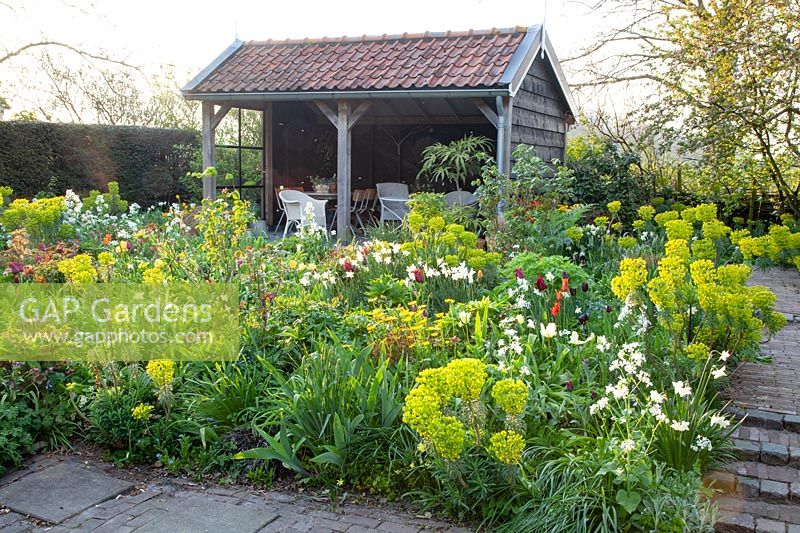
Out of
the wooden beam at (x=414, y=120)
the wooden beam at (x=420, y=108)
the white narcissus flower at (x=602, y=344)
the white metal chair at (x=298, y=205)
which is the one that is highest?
the wooden beam at (x=420, y=108)

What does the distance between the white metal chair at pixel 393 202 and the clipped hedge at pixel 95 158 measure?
5111 mm

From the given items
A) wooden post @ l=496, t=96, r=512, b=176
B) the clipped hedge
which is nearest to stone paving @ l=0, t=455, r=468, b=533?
wooden post @ l=496, t=96, r=512, b=176

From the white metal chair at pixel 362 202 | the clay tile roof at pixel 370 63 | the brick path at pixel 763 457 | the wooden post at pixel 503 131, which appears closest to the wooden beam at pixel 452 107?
the clay tile roof at pixel 370 63

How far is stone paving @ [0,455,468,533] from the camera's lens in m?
3.40

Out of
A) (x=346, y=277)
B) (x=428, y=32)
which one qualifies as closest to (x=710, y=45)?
(x=428, y=32)

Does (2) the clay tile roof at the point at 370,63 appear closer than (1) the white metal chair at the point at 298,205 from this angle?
Yes

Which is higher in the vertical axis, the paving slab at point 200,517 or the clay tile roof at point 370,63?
the clay tile roof at point 370,63

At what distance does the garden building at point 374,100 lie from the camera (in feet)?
34.3

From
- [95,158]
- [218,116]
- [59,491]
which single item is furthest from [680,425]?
[95,158]

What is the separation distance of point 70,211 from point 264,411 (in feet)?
17.6

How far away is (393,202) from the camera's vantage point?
11.9 metres

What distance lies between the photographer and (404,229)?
866cm

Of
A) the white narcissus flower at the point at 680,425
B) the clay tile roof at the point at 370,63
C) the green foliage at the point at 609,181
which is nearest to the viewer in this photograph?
the white narcissus flower at the point at 680,425

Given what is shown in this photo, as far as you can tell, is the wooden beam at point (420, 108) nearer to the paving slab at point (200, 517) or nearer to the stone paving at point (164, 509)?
the stone paving at point (164, 509)
